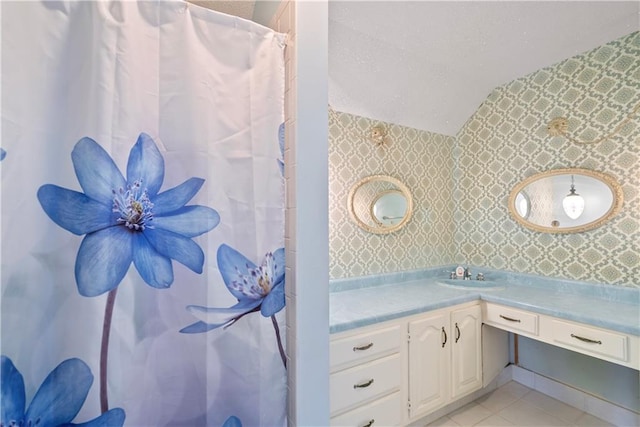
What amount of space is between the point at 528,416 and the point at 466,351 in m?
0.63

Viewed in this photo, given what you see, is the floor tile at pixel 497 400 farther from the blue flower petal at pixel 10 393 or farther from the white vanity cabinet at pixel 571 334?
the blue flower petal at pixel 10 393

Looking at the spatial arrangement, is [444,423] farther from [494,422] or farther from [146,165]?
[146,165]

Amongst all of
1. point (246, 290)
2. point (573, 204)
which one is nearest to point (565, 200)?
point (573, 204)

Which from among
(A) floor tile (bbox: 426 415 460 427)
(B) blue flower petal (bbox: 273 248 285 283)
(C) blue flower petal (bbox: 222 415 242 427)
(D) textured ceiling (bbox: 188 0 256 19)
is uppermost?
(D) textured ceiling (bbox: 188 0 256 19)

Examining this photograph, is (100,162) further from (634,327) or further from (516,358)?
(516,358)

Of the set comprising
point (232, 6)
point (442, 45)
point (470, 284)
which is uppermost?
point (442, 45)

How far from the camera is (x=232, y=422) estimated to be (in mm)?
976

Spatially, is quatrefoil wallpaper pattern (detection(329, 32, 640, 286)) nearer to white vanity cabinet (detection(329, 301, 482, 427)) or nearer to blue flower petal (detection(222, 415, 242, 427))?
white vanity cabinet (detection(329, 301, 482, 427))

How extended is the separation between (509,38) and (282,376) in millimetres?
2376

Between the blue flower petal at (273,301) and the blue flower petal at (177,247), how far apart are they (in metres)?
0.26

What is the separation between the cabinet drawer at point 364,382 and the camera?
1.51 m

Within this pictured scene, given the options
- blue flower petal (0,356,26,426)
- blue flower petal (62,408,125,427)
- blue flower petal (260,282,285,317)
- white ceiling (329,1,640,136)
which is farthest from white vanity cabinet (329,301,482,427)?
white ceiling (329,1,640,136)

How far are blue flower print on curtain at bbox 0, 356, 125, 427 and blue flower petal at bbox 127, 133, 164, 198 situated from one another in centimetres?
51

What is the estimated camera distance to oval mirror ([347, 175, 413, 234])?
7.54ft
